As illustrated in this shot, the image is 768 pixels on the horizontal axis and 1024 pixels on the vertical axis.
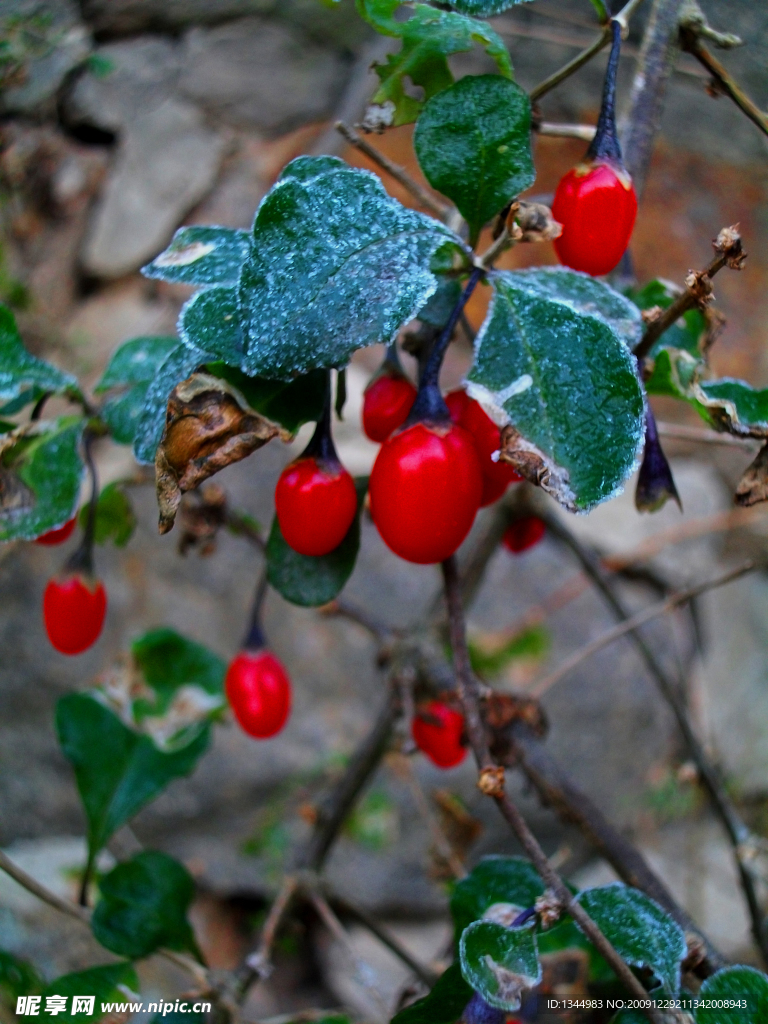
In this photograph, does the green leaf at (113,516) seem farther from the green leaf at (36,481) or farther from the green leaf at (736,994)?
the green leaf at (736,994)

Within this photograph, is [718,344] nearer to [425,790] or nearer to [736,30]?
[736,30]

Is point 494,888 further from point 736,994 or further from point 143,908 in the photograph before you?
point 143,908

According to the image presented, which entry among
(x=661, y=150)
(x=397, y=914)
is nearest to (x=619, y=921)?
(x=397, y=914)

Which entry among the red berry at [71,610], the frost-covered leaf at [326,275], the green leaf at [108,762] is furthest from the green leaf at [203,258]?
the green leaf at [108,762]

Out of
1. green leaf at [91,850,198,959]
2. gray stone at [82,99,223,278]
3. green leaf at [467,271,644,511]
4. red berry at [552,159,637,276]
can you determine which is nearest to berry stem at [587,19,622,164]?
red berry at [552,159,637,276]

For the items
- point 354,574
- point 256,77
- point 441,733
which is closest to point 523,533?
point 441,733

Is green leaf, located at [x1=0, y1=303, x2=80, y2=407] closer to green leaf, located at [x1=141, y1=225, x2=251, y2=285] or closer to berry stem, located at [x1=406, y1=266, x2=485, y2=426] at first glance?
green leaf, located at [x1=141, y1=225, x2=251, y2=285]
